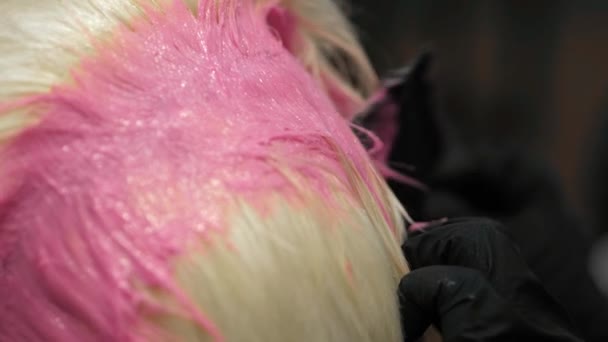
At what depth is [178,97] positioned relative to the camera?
381mm

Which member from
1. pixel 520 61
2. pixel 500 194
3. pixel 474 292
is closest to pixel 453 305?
pixel 474 292

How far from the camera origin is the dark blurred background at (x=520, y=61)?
175cm

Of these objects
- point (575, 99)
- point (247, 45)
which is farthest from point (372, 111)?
point (575, 99)

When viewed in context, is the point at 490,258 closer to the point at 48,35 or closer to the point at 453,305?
the point at 453,305

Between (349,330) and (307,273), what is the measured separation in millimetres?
39

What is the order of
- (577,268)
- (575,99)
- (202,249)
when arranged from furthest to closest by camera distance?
(575,99) < (577,268) < (202,249)

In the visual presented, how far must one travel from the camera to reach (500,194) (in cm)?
89

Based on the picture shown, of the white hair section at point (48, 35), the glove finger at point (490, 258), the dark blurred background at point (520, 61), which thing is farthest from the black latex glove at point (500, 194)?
the dark blurred background at point (520, 61)

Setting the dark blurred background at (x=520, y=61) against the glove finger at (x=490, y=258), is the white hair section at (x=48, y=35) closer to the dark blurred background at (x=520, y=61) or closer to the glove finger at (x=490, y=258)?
the glove finger at (x=490, y=258)

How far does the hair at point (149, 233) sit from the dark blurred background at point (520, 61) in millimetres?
1388

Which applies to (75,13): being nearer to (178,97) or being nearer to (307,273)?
(178,97)

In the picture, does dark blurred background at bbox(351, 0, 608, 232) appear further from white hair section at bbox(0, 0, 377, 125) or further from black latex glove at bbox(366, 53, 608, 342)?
white hair section at bbox(0, 0, 377, 125)

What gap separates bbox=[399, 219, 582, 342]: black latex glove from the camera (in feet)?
1.25

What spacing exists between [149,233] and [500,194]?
0.63 meters
